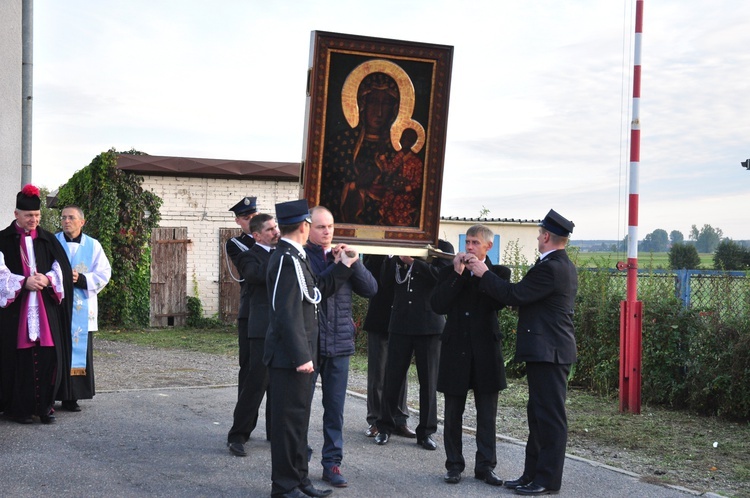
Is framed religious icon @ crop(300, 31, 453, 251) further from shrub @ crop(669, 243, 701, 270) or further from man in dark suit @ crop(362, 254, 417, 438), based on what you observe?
shrub @ crop(669, 243, 701, 270)

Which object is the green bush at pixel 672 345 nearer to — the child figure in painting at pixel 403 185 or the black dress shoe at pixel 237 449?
the child figure in painting at pixel 403 185

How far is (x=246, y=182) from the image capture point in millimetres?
21500

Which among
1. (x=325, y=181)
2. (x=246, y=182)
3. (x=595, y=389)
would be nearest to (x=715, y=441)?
(x=595, y=389)

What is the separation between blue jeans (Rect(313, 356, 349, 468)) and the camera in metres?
6.55

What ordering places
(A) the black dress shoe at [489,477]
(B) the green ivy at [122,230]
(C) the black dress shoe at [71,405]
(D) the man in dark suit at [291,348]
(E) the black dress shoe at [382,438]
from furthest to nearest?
1. (B) the green ivy at [122,230]
2. (C) the black dress shoe at [71,405]
3. (E) the black dress shoe at [382,438]
4. (A) the black dress shoe at [489,477]
5. (D) the man in dark suit at [291,348]

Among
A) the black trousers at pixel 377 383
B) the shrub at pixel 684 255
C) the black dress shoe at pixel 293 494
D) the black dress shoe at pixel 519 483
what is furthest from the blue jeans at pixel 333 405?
the shrub at pixel 684 255

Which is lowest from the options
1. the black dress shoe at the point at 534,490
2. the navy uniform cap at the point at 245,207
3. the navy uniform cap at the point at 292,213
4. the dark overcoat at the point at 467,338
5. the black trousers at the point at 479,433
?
the black dress shoe at the point at 534,490

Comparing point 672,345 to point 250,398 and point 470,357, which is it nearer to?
point 470,357

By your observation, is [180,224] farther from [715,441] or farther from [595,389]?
[715,441]

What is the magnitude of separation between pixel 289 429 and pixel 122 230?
1540 cm

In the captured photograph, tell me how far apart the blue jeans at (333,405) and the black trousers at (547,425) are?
1392 millimetres

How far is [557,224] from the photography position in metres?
6.54

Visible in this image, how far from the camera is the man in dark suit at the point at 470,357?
22.0 feet

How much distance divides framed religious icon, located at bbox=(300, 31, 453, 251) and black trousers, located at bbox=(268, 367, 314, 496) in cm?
142
